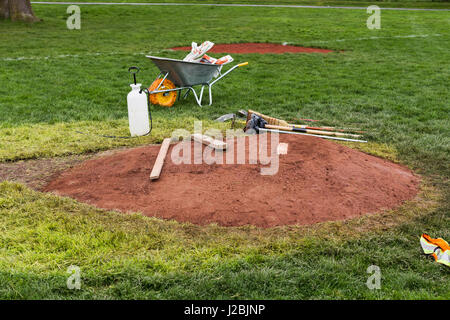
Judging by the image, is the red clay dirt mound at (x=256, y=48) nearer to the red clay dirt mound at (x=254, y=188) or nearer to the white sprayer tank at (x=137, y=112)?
the white sprayer tank at (x=137, y=112)

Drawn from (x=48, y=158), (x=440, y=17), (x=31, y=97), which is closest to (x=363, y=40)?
(x=440, y=17)

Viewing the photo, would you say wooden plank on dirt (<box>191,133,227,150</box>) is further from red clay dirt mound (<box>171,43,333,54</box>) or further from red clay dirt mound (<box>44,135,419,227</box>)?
red clay dirt mound (<box>171,43,333,54</box>)

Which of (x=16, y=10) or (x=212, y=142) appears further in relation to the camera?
(x=16, y=10)

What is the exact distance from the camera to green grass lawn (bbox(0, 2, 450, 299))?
3182 millimetres

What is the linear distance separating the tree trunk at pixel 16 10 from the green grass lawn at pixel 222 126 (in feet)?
8.84

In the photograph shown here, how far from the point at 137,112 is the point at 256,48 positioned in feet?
28.6

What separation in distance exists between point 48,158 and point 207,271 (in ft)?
10.6

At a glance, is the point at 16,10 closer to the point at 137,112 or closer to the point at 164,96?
the point at 164,96

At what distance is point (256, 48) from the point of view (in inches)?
548

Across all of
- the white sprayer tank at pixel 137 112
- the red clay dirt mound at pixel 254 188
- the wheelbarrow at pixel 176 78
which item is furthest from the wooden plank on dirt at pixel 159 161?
the wheelbarrow at pixel 176 78

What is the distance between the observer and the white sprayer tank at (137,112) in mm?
5664

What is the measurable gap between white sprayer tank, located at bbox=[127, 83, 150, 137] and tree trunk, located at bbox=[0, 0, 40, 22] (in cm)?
1472

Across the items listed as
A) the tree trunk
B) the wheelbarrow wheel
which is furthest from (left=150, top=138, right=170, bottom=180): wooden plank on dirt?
the tree trunk

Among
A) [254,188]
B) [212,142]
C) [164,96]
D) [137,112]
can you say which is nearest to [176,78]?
[164,96]
